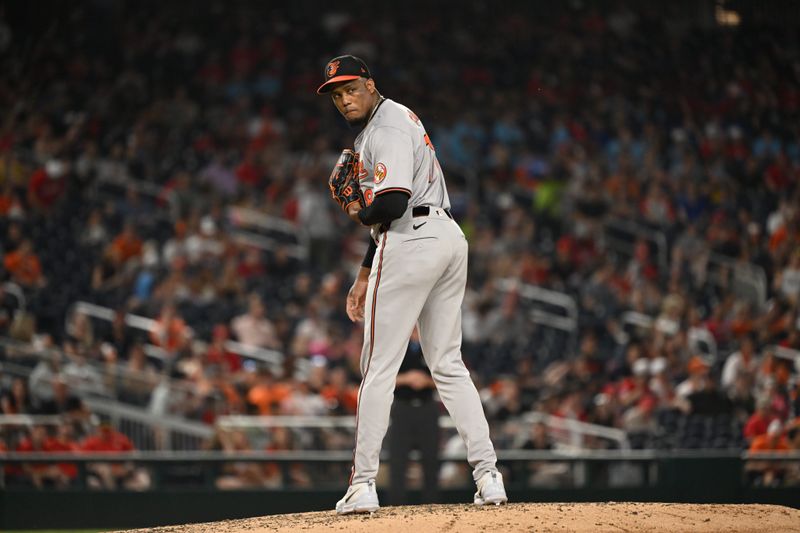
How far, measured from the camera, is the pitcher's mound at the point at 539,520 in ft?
14.3

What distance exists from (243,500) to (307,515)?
3.59 metres

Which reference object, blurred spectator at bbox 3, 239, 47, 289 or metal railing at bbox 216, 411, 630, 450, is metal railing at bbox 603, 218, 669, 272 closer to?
metal railing at bbox 216, 411, 630, 450

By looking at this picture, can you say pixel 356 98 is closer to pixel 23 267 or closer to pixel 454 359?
pixel 454 359

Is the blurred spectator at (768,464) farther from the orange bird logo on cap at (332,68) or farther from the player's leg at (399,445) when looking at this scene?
the orange bird logo on cap at (332,68)

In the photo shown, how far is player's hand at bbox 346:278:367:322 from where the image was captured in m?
4.89

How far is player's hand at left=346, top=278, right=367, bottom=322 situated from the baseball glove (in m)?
0.32

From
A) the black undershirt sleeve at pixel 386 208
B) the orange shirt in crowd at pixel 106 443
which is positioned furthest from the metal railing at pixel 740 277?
the black undershirt sleeve at pixel 386 208

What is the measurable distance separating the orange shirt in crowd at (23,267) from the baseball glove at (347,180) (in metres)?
7.40

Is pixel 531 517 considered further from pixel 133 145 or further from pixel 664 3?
pixel 664 3

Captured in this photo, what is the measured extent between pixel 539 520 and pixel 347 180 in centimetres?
154

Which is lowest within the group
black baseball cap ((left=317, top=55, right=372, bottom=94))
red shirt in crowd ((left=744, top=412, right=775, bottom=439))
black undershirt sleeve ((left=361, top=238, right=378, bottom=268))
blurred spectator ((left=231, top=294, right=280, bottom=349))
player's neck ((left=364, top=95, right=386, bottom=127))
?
red shirt in crowd ((left=744, top=412, right=775, bottom=439))

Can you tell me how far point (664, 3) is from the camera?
16062mm

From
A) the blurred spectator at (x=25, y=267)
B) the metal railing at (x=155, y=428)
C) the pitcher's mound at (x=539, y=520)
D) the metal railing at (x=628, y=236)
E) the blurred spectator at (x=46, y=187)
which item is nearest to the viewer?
the pitcher's mound at (x=539, y=520)

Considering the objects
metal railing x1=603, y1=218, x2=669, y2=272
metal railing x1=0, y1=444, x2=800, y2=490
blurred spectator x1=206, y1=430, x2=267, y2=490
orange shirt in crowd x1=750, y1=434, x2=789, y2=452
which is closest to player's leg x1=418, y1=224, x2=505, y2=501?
metal railing x1=0, y1=444, x2=800, y2=490
